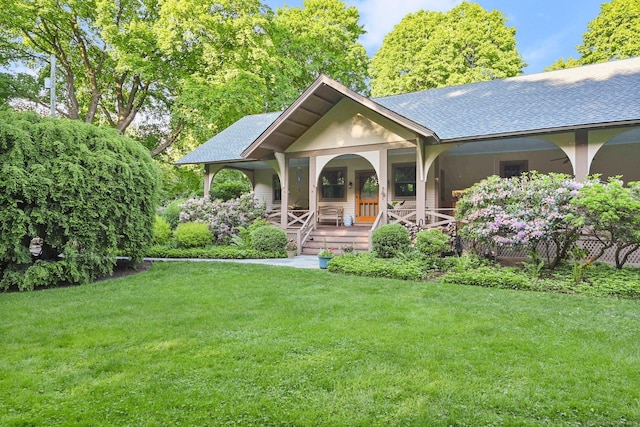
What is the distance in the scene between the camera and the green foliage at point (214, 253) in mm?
11148

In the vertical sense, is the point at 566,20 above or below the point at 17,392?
above

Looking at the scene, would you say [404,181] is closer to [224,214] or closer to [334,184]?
[334,184]

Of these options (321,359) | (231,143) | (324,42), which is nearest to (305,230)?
(231,143)

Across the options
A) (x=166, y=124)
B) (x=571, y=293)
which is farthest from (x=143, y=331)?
(x=166, y=124)

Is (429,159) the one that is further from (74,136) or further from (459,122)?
(74,136)

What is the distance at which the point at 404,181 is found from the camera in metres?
14.2

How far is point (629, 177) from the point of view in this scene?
1180cm

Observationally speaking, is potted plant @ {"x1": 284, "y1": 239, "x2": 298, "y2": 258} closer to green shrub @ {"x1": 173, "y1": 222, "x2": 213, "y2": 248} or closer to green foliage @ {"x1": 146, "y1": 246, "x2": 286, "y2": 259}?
green foliage @ {"x1": 146, "y1": 246, "x2": 286, "y2": 259}

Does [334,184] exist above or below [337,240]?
above

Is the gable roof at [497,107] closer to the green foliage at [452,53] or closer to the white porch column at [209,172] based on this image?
the white porch column at [209,172]

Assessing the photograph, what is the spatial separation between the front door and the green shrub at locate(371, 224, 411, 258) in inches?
192

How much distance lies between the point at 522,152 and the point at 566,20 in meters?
20.8

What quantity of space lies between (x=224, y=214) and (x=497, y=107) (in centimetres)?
976

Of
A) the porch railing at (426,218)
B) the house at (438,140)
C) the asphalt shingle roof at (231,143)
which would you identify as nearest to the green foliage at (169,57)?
the asphalt shingle roof at (231,143)
